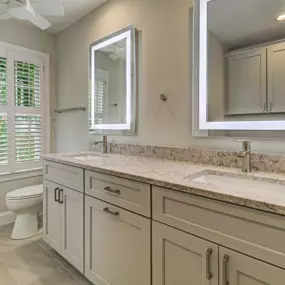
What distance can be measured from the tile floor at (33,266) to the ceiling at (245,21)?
1.99 metres

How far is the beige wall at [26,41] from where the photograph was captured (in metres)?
2.83

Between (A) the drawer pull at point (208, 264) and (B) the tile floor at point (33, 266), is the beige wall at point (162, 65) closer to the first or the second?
(A) the drawer pull at point (208, 264)

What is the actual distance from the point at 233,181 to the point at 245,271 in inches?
20.5

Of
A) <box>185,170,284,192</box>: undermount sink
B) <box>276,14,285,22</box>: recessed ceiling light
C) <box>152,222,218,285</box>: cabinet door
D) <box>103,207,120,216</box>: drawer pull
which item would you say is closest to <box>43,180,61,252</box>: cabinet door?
<box>103,207,120,216</box>: drawer pull

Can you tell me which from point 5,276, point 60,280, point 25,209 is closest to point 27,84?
point 25,209

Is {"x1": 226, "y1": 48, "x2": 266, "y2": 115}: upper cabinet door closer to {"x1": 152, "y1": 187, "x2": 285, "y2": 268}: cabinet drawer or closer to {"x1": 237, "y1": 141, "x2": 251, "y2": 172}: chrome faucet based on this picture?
{"x1": 237, "y1": 141, "x2": 251, "y2": 172}: chrome faucet

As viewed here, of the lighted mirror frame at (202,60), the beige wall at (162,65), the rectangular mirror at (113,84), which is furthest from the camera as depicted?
the rectangular mirror at (113,84)

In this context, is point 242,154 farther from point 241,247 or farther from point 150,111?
point 150,111

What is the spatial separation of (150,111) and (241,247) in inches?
53.2

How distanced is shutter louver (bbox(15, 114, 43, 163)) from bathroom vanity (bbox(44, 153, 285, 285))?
125 centimetres

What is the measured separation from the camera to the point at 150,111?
2.07 m

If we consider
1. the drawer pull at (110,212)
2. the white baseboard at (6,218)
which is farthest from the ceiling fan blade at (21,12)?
the white baseboard at (6,218)

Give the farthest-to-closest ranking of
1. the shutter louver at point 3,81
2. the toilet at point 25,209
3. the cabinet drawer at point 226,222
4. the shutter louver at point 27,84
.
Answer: the shutter louver at point 27,84 < the shutter louver at point 3,81 < the toilet at point 25,209 < the cabinet drawer at point 226,222

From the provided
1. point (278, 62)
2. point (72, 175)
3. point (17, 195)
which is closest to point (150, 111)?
point (72, 175)
